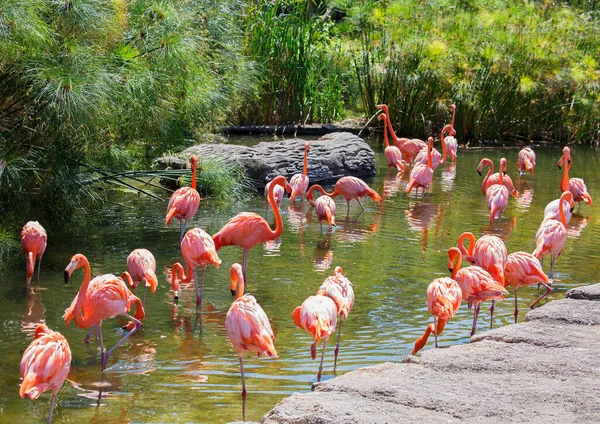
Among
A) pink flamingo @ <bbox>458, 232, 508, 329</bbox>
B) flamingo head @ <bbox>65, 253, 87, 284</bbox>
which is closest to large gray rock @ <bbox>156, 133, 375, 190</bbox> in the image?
pink flamingo @ <bbox>458, 232, 508, 329</bbox>

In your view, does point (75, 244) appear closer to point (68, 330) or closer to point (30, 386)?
point (68, 330)

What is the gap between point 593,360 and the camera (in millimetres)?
3494

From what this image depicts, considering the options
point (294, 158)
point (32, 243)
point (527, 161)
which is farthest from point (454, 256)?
point (527, 161)

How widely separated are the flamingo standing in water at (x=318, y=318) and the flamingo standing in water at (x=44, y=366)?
50.0 inches

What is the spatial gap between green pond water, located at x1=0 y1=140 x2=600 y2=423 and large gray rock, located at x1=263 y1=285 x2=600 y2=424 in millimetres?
1096

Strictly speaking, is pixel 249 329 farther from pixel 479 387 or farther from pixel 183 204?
pixel 183 204

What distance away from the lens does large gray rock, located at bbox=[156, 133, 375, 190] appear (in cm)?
1068

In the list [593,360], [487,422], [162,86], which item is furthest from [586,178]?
[487,422]

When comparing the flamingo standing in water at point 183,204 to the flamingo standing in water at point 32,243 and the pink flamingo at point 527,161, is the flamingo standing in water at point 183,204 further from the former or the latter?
the pink flamingo at point 527,161

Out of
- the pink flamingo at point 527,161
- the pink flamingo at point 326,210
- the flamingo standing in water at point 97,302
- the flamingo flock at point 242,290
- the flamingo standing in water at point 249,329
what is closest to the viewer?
the flamingo flock at point 242,290

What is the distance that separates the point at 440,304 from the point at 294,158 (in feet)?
21.8

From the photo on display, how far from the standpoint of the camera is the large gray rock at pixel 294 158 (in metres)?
10.7

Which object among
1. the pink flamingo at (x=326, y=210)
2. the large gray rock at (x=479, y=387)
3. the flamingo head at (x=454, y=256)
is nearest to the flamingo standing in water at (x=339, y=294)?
the flamingo head at (x=454, y=256)

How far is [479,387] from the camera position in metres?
3.20
